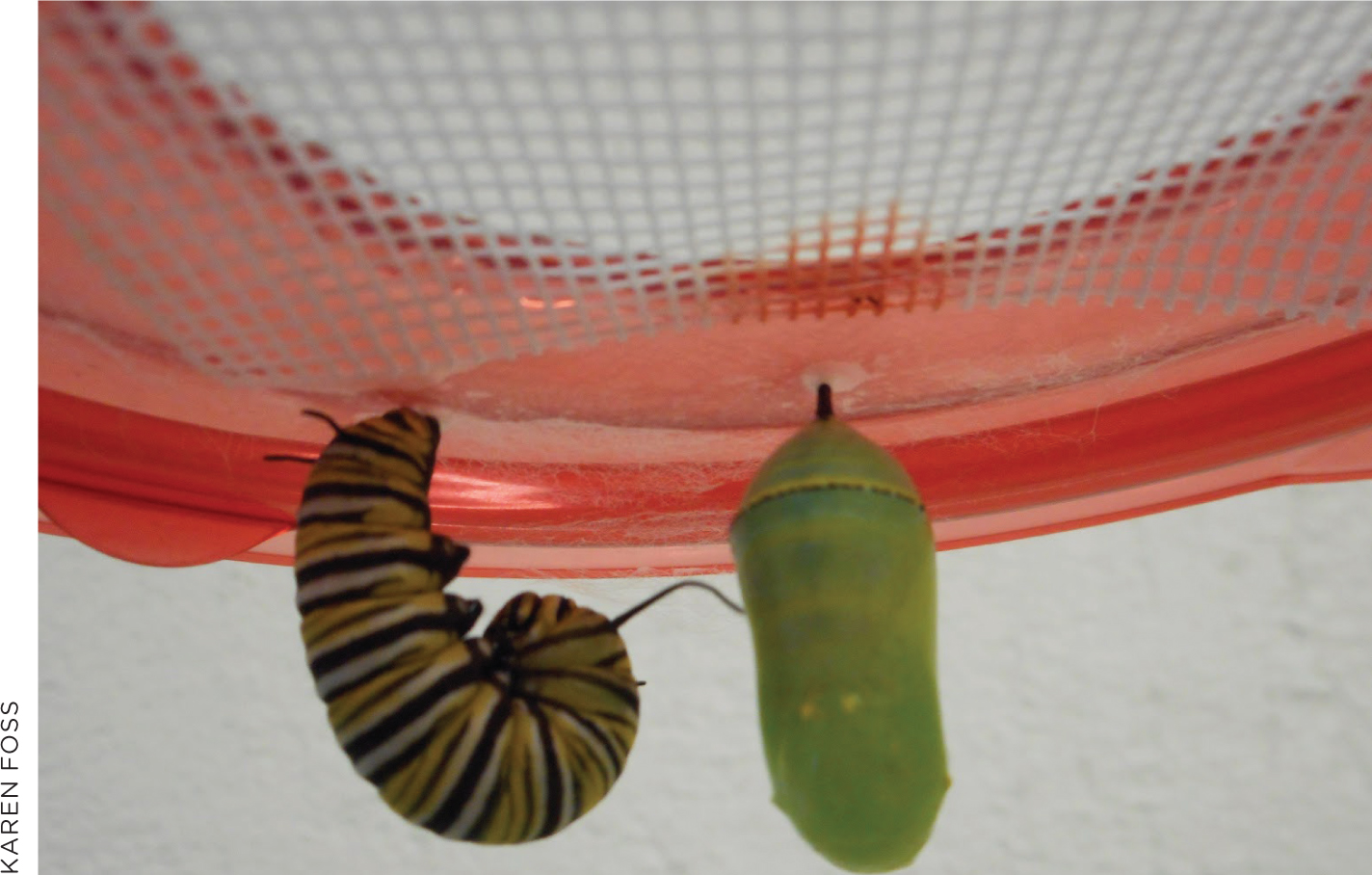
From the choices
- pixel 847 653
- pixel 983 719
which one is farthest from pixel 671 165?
pixel 983 719

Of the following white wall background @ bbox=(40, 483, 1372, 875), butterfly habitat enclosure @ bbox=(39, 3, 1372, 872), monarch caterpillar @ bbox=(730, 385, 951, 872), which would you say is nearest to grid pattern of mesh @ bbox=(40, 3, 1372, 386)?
butterfly habitat enclosure @ bbox=(39, 3, 1372, 872)

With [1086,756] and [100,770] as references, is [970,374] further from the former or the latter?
[100,770]

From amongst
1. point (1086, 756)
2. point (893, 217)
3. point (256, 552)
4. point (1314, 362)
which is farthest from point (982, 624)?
point (893, 217)

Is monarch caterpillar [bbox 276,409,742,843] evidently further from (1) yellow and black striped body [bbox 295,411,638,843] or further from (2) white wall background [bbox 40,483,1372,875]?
(2) white wall background [bbox 40,483,1372,875]

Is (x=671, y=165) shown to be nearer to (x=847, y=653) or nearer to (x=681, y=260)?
(x=681, y=260)

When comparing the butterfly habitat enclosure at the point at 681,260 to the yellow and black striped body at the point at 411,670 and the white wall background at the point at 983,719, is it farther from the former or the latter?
the white wall background at the point at 983,719

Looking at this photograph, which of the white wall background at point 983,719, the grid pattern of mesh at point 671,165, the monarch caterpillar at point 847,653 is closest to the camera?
the grid pattern of mesh at point 671,165

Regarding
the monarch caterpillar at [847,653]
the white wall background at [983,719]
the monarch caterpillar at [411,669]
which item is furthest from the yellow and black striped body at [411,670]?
the white wall background at [983,719]
